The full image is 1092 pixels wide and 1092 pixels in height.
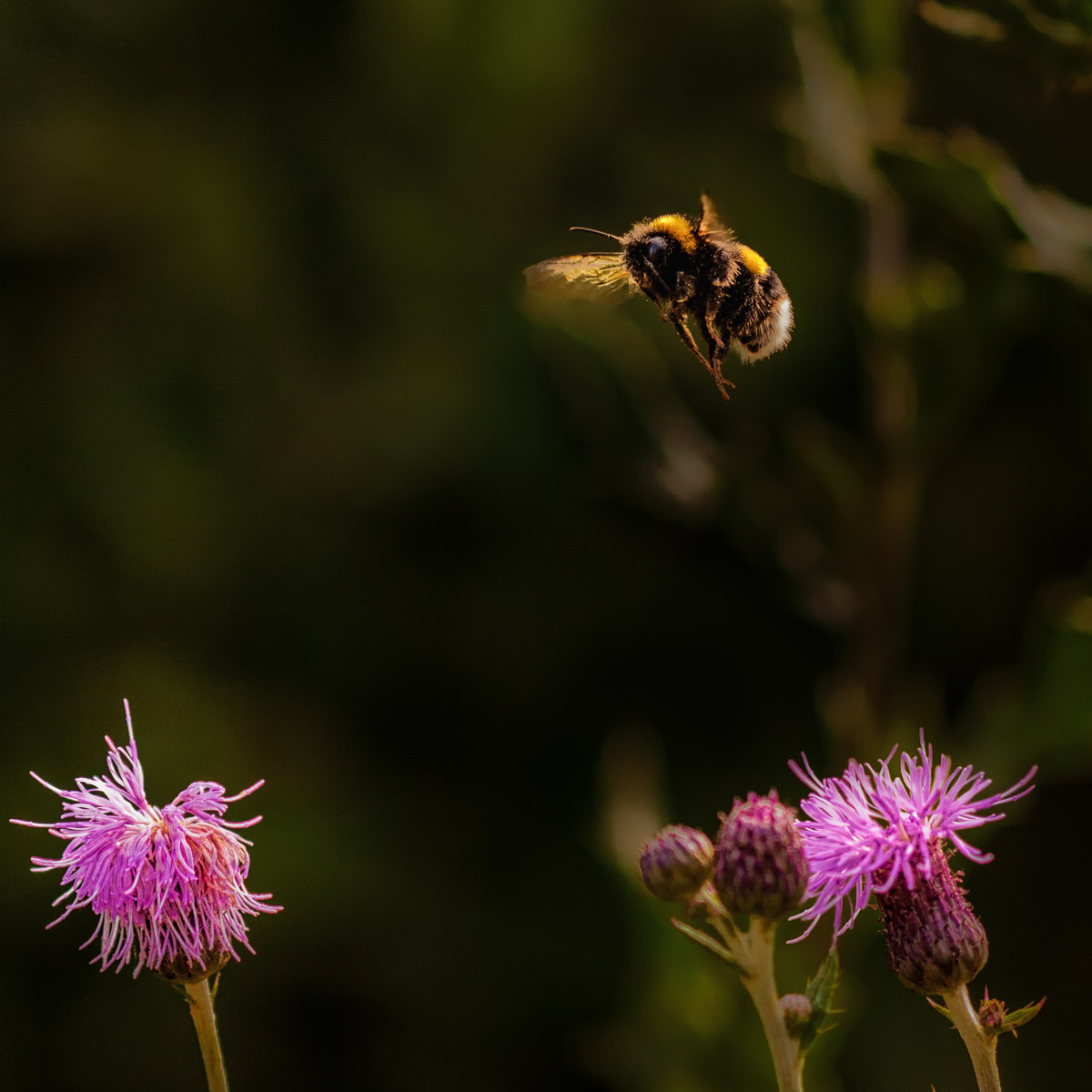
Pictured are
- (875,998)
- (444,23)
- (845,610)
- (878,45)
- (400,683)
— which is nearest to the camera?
(878,45)

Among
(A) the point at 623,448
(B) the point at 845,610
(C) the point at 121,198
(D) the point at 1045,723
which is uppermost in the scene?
(C) the point at 121,198

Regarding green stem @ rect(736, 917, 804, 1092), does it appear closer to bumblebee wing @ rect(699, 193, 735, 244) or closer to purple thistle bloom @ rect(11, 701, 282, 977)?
purple thistle bloom @ rect(11, 701, 282, 977)

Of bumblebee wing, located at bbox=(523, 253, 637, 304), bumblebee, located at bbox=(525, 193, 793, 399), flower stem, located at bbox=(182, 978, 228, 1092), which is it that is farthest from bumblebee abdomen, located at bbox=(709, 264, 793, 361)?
flower stem, located at bbox=(182, 978, 228, 1092)

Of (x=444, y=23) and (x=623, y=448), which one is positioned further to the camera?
(x=444, y=23)

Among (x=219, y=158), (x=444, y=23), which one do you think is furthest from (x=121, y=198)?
(x=444, y=23)

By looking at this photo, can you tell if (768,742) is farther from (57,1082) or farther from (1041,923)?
(57,1082)

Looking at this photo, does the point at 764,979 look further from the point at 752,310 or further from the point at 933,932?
the point at 752,310
